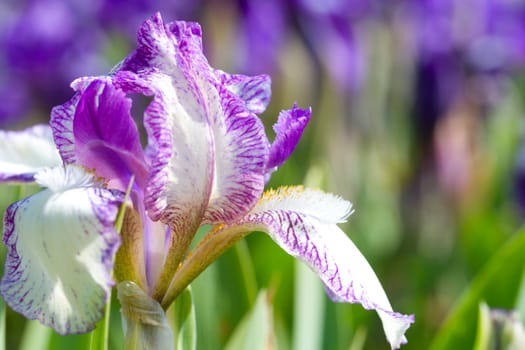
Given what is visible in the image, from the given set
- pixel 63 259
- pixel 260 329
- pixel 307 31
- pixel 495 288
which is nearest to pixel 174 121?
pixel 63 259

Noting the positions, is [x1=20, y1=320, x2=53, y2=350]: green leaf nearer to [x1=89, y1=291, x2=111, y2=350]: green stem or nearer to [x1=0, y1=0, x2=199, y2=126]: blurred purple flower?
[x1=89, y1=291, x2=111, y2=350]: green stem

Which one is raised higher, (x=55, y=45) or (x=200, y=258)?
(x=55, y=45)

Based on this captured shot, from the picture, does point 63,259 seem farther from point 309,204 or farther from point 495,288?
point 495,288

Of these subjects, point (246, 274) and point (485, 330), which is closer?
point (485, 330)

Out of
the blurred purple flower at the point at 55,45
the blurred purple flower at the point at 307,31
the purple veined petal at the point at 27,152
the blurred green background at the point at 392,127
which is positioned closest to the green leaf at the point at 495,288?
the blurred green background at the point at 392,127

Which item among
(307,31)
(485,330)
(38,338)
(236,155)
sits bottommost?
(38,338)

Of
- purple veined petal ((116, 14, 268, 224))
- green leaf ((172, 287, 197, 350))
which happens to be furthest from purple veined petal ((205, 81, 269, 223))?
green leaf ((172, 287, 197, 350))
